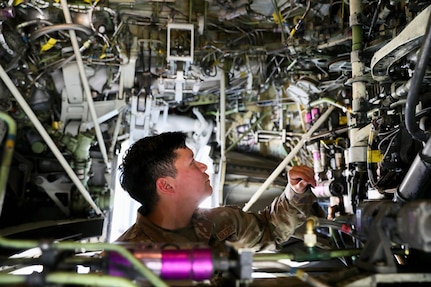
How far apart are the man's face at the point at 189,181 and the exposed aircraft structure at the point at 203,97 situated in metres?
0.86

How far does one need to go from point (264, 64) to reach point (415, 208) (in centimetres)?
280

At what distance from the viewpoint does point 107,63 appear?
3.18 metres

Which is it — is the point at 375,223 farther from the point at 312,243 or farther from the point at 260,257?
the point at 260,257

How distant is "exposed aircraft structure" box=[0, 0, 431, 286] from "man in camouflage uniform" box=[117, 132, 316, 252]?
444 millimetres

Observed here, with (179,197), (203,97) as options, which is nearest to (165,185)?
(179,197)

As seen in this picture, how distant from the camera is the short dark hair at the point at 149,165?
1643 millimetres

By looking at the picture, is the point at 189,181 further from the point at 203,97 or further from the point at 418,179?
the point at 203,97

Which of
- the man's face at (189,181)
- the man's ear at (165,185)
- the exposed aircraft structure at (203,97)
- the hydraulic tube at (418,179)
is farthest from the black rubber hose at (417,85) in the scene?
the man's ear at (165,185)

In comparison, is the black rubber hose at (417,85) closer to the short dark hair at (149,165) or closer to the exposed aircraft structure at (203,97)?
the exposed aircraft structure at (203,97)

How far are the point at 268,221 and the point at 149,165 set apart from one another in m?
0.68

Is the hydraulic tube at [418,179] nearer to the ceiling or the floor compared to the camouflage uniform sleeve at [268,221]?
nearer to the ceiling

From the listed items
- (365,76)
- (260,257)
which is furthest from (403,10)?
(260,257)

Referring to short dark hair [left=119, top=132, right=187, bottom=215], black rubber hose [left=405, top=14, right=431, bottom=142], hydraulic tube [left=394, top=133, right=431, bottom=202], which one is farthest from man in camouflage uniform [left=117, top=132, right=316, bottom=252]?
black rubber hose [left=405, top=14, right=431, bottom=142]

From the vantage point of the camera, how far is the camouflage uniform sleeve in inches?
66.7
